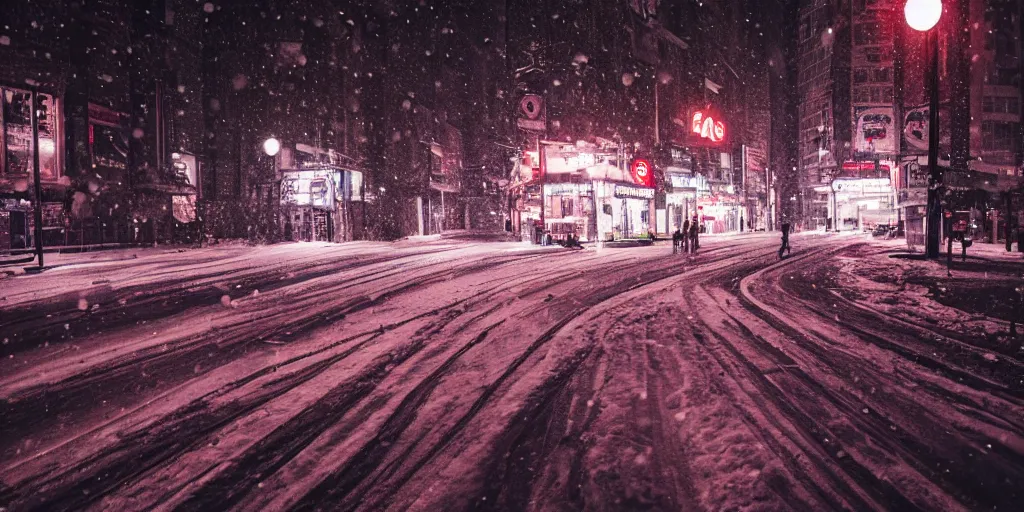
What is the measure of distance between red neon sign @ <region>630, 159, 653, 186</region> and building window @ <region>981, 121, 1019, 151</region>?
42353 millimetres

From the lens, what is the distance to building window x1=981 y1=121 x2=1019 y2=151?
2061 inches

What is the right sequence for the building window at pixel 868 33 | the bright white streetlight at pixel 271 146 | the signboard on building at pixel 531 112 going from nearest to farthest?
the bright white streetlight at pixel 271 146 → the signboard on building at pixel 531 112 → the building window at pixel 868 33

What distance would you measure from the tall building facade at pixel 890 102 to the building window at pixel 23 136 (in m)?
58.6

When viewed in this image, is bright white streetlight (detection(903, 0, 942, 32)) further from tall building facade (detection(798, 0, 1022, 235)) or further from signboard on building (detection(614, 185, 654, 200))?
tall building facade (detection(798, 0, 1022, 235))

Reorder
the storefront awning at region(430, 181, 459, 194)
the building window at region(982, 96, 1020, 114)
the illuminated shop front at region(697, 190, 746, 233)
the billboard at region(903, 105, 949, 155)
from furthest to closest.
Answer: the illuminated shop front at region(697, 190, 746, 233) < the building window at region(982, 96, 1020, 114) < the storefront awning at region(430, 181, 459, 194) < the billboard at region(903, 105, 949, 155)

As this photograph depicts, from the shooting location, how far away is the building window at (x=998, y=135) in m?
52.3

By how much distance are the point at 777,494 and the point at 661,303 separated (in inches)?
255

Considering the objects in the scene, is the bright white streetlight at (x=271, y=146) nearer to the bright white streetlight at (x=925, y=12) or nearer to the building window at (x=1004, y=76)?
the bright white streetlight at (x=925, y=12)

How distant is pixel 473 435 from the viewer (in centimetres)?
364

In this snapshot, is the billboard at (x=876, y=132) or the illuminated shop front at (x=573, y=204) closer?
the illuminated shop front at (x=573, y=204)

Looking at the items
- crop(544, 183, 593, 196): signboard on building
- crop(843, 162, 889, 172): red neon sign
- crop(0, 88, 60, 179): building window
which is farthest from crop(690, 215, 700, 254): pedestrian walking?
crop(843, 162, 889, 172): red neon sign

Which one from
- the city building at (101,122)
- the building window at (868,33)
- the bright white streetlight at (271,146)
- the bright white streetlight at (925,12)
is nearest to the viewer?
the bright white streetlight at (925,12)

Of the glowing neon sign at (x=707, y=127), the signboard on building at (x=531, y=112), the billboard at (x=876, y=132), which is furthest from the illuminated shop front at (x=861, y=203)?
the signboard on building at (x=531, y=112)

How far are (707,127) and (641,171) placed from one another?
81.9 feet
